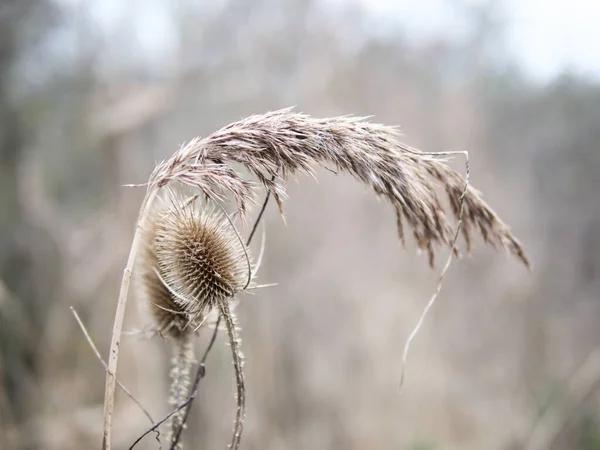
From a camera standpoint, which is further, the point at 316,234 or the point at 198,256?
the point at 316,234

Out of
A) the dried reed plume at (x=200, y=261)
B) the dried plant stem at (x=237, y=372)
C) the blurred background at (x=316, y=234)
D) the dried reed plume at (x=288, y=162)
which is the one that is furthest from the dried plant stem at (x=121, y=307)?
Result: the blurred background at (x=316, y=234)

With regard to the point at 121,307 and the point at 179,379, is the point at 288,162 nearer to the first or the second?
the point at 121,307

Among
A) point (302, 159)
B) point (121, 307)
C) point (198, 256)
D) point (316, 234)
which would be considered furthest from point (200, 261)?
point (316, 234)

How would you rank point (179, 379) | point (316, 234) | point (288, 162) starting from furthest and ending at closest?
point (316, 234)
point (179, 379)
point (288, 162)

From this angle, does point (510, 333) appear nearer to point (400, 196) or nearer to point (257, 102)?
point (257, 102)

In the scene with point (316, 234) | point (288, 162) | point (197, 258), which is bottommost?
point (316, 234)

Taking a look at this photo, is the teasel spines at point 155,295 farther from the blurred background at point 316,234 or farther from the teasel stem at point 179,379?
the blurred background at point 316,234

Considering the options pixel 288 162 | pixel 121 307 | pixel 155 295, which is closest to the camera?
pixel 121 307
